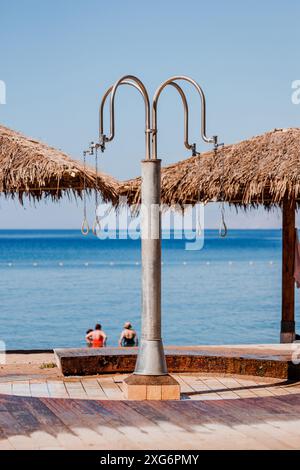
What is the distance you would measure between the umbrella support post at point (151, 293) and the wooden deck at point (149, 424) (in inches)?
32.5

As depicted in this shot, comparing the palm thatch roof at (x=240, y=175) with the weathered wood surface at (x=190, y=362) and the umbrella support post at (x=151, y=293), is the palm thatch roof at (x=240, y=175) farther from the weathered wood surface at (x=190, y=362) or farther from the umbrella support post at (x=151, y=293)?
the umbrella support post at (x=151, y=293)

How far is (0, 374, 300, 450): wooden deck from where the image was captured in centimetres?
495

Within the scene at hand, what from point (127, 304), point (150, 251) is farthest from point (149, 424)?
point (127, 304)

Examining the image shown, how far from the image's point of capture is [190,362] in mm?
8188

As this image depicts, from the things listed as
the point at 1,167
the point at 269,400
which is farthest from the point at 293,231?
the point at 269,400

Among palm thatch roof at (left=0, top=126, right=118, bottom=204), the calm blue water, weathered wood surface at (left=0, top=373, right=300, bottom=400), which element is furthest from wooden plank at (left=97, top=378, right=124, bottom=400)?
the calm blue water

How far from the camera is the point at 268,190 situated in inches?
428

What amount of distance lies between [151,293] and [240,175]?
4.06 m

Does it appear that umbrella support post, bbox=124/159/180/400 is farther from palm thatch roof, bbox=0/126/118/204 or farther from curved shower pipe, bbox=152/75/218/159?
palm thatch roof, bbox=0/126/118/204

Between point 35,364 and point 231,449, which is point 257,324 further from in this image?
point 231,449

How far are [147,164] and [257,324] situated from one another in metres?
17.7

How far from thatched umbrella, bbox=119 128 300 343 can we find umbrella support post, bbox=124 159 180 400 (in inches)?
146

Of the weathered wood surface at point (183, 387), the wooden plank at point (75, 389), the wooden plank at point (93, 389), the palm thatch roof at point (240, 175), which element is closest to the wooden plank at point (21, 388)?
the weathered wood surface at point (183, 387)

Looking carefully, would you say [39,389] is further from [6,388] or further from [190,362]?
[190,362]
